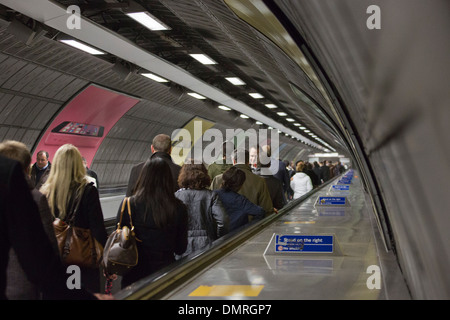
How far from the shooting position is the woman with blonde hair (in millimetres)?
4051

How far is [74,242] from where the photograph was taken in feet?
13.3

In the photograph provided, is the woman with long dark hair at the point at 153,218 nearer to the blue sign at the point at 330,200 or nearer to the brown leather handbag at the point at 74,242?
the brown leather handbag at the point at 74,242

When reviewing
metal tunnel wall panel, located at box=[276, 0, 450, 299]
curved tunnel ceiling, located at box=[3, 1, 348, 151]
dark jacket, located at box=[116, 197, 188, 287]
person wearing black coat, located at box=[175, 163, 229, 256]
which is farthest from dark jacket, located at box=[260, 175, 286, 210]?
metal tunnel wall panel, located at box=[276, 0, 450, 299]

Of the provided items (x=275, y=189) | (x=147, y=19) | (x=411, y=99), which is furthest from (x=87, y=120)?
(x=411, y=99)

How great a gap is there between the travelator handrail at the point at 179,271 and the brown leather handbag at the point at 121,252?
0.32 meters

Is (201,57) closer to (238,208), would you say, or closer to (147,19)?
(147,19)

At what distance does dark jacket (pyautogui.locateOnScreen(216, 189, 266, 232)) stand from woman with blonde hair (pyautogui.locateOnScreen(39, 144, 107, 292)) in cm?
221

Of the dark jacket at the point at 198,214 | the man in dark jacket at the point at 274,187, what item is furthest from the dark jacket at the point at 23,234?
the man in dark jacket at the point at 274,187

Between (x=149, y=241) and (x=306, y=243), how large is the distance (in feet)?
4.34

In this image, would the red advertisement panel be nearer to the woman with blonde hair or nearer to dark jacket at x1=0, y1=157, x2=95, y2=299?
the woman with blonde hair

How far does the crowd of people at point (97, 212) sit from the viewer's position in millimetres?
1971

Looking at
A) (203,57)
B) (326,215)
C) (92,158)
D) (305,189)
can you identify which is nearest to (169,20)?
(203,57)

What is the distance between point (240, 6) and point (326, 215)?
15.5 ft

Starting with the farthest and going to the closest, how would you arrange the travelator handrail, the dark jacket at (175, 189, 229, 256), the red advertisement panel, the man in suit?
the red advertisement panel
the man in suit
the dark jacket at (175, 189, 229, 256)
the travelator handrail
